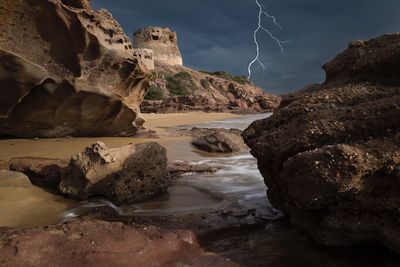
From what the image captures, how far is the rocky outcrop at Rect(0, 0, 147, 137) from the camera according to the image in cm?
665

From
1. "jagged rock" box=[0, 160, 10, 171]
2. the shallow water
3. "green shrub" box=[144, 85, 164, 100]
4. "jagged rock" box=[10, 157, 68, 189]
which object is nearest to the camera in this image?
the shallow water

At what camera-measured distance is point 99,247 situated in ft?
9.04

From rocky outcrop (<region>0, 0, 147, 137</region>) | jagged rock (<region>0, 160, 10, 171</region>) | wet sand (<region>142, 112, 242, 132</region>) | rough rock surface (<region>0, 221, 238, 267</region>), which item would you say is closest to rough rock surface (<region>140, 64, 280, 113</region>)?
wet sand (<region>142, 112, 242, 132</region>)

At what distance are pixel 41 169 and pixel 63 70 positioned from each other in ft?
9.52

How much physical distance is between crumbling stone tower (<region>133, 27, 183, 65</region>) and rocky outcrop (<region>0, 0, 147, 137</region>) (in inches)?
1732

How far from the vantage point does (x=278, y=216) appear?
12.6 feet

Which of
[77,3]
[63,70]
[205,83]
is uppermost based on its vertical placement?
[205,83]

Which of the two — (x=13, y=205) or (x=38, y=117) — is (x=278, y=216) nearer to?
(x=13, y=205)

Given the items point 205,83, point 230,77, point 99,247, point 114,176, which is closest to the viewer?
point 99,247

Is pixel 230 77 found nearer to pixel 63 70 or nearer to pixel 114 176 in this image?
pixel 63 70

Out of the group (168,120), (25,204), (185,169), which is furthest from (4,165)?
(168,120)

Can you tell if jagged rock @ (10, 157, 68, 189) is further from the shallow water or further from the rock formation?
the rock formation

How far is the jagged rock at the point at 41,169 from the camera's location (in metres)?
4.97

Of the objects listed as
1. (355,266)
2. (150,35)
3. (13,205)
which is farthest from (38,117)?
(150,35)
